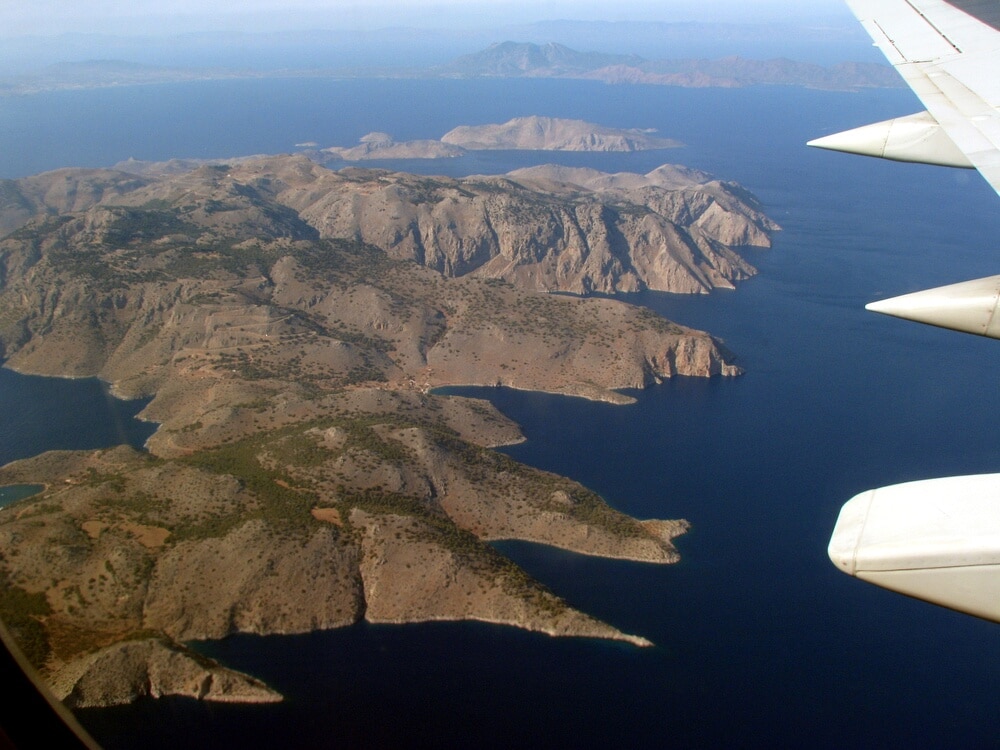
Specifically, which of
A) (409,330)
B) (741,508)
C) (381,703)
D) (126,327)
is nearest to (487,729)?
(381,703)

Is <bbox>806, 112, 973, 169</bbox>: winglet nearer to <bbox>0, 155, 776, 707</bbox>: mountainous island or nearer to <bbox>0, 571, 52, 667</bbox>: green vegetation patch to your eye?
<bbox>0, 155, 776, 707</bbox>: mountainous island

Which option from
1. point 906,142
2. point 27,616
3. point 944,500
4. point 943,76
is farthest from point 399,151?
point 944,500

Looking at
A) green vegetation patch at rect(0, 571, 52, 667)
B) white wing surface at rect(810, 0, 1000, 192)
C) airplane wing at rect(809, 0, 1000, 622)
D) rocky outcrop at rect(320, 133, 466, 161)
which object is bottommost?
green vegetation patch at rect(0, 571, 52, 667)

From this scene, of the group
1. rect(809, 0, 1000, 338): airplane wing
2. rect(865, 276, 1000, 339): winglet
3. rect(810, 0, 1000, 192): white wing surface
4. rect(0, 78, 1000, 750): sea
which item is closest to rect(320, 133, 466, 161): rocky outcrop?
rect(0, 78, 1000, 750): sea

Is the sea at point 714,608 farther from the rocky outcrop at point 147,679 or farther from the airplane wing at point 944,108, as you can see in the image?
the airplane wing at point 944,108

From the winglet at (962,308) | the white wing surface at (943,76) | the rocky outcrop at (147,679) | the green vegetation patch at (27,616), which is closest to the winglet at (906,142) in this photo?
the white wing surface at (943,76)

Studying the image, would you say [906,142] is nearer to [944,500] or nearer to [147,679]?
[944,500]
